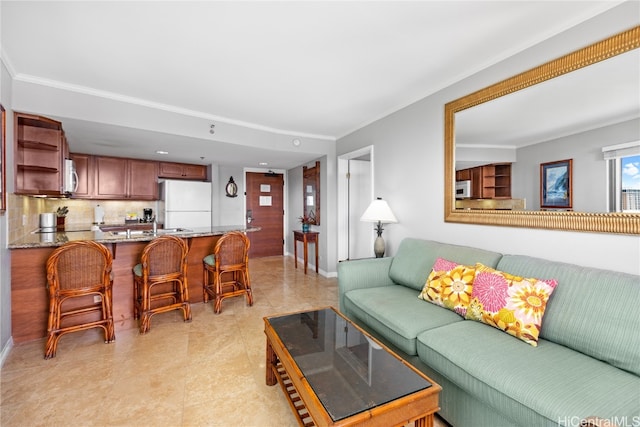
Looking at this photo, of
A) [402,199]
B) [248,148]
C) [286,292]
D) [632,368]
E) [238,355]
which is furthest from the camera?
[248,148]

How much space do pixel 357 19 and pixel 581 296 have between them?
6.86 feet

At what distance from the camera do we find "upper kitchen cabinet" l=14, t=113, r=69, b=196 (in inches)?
104

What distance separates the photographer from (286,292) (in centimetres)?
385

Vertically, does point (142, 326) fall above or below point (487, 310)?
below

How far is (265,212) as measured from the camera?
254 inches

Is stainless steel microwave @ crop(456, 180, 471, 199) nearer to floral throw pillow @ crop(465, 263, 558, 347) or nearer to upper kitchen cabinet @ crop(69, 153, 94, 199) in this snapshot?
floral throw pillow @ crop(465, 263, 558, 347)

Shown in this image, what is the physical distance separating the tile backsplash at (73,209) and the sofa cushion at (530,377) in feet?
12.5

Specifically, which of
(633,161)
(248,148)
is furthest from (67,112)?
(633,161)

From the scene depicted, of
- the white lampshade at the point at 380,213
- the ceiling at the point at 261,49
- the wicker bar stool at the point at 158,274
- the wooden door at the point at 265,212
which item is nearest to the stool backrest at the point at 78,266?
the wicker bar stool at the point at 158,274

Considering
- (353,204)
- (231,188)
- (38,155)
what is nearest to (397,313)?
(353,204)

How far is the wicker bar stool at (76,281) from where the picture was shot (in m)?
2.19

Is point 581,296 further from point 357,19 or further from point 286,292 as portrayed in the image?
point 286,292

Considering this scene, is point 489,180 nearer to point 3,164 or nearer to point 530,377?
point 530,377

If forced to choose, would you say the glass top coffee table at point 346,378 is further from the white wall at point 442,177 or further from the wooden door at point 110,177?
the wooden door at point 110,177
